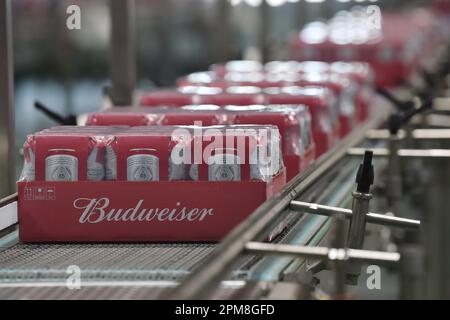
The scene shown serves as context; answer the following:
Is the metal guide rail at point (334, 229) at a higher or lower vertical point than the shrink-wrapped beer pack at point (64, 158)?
lower

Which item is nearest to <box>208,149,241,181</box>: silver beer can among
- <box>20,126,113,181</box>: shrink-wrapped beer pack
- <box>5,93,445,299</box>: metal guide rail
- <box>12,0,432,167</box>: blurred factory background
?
<box>5,93,445,299</box>: metal guide rail

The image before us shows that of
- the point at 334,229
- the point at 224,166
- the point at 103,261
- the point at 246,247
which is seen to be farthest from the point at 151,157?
the point at 246,247

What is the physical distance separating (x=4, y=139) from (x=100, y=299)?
1.14m

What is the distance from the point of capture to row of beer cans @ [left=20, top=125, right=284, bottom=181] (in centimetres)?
228

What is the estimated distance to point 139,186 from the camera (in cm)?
227

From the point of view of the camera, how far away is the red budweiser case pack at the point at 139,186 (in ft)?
7.45

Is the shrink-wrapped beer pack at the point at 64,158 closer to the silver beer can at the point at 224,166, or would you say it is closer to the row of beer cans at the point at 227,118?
the silver beer can at the point at 224,166

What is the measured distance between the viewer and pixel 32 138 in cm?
233

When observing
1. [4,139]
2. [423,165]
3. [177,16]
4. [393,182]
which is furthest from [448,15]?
[4,139]

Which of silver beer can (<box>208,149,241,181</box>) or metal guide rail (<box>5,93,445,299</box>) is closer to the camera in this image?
metal guide rail (<box>5,93,445,299</box>)

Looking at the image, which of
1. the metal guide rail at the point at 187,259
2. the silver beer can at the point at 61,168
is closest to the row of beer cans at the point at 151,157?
the silver beer can at the point at 61,168

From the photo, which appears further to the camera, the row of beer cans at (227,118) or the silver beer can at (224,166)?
the row of beer cans at (227,118)

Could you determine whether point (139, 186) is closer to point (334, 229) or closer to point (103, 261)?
point (103, 261)

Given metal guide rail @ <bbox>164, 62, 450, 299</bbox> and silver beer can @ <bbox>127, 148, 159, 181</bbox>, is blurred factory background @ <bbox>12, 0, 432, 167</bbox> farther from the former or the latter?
silver beer can @ <bbox>127, 148, 159, 181</bbox>
